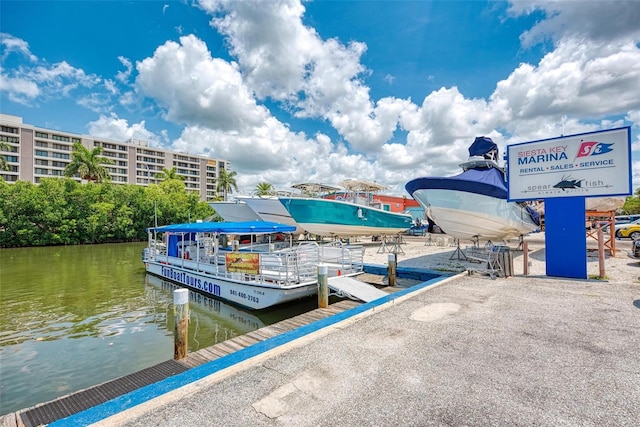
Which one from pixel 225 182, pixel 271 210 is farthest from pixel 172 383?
pixel 225 182

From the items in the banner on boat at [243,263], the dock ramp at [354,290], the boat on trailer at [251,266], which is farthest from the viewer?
the banner on boat at [243,263]

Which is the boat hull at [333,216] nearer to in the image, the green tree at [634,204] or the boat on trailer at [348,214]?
the boat on trailer at [348,214]

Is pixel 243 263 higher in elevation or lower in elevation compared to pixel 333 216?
lower

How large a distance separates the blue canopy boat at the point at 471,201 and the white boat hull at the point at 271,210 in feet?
28.2

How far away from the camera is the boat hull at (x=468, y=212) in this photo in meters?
12.8

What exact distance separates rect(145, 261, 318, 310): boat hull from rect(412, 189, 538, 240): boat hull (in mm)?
6777

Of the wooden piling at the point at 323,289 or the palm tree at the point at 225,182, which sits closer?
the wooden piling at the point at 323,289

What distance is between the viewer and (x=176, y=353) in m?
5.34

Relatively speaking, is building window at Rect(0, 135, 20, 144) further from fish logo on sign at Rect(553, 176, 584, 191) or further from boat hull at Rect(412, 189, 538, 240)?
fish logo on sign at Rect(553, 176, 584, 191)

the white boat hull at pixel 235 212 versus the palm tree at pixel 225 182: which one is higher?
the palm tree at pixel 225 182

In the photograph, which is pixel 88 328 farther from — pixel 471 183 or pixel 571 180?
pixel 571 180

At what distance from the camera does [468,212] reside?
12883mm

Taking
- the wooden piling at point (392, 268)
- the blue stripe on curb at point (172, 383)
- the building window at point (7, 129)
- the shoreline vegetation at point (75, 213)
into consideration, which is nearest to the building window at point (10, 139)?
the building window at point (7, 129)

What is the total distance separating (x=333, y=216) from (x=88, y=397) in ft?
55.0
